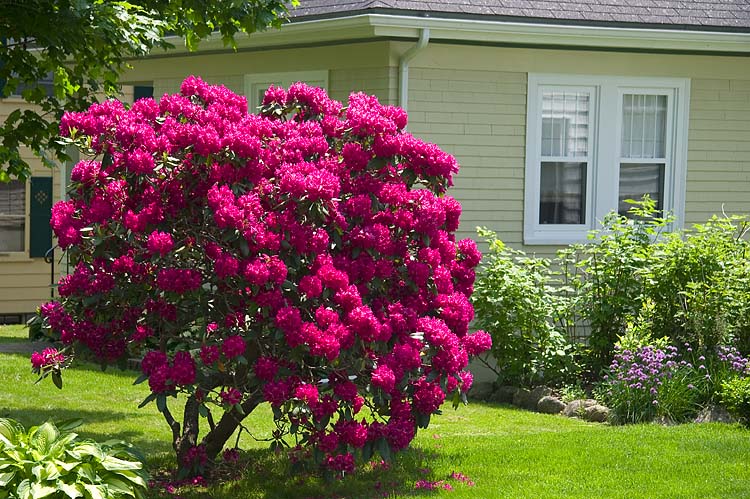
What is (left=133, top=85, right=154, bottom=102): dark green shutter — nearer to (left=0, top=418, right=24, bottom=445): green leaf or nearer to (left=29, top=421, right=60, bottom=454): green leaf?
(left=0, top=418, right=24, bottom=445): green leaf

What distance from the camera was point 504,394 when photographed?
10422 mm

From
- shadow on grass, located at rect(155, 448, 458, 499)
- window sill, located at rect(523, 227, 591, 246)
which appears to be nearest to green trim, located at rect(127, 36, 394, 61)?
window sill, located at rect(523, 227, 591, 246)

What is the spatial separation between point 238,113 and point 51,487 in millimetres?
2466

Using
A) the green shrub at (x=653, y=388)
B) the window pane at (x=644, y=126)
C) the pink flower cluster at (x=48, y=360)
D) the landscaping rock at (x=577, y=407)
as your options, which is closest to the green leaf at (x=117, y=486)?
the pink flower cluster at (x=48, y=360)

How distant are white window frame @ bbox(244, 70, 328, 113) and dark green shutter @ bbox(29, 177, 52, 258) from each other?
23.5 feet

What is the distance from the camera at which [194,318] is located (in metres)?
6.20

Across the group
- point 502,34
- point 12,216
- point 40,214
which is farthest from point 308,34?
point 12,216

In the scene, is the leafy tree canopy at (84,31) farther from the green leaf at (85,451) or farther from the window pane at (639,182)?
the window pane at (639,182)

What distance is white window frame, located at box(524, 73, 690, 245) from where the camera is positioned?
11305 mm

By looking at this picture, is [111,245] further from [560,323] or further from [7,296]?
[7,296]

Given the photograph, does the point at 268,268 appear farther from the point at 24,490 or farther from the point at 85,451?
the point at 24,490

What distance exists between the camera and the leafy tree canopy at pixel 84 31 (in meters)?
7.64

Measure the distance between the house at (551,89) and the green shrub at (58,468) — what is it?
5988mm

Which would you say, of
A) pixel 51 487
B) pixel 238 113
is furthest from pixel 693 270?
pixel 51 487
